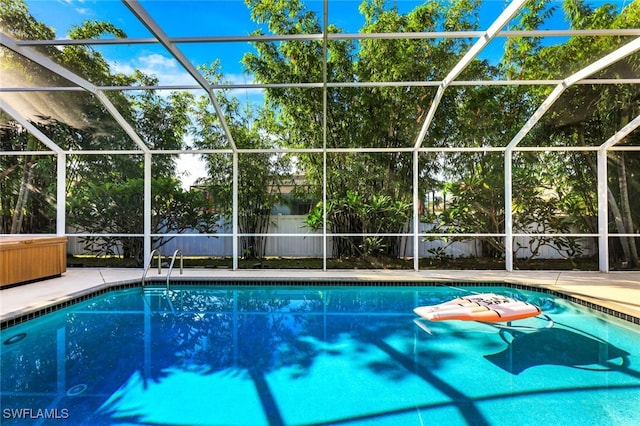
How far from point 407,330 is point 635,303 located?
309cm

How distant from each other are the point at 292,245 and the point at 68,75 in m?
5.61

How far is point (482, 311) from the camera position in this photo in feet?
12.9

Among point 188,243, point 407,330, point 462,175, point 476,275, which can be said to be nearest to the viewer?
point 407,330

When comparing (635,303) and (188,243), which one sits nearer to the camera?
(635,303)

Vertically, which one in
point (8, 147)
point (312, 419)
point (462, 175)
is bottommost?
point (312, 419)

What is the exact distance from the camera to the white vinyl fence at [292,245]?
8.48m

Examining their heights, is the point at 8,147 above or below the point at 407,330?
above

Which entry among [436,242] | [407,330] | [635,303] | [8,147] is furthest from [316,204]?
[8,147]

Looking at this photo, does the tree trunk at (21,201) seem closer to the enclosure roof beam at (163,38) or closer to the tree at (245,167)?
the tree at (245,167)

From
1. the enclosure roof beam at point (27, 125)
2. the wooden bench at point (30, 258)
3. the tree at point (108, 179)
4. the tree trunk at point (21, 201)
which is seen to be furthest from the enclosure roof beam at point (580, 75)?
the tree trunk at point (21, 201)

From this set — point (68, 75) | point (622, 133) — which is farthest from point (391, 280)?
point (68, 75)

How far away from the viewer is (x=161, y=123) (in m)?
7.54

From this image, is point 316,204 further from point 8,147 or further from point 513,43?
point 8,147

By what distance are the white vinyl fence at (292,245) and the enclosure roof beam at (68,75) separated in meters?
2.89
